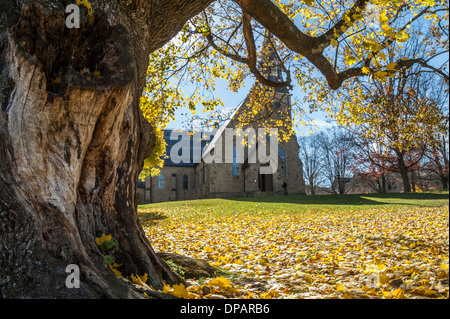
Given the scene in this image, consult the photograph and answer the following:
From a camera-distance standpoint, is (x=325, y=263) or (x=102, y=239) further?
(x=325, y=263)

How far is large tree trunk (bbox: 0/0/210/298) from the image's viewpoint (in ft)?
7.14

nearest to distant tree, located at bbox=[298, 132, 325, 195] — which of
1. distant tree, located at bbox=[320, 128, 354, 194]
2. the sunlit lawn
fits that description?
distant tree, located at bbox=[320, 128, 354, 194]

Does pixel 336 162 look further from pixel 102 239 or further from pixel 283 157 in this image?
pixel 102 239

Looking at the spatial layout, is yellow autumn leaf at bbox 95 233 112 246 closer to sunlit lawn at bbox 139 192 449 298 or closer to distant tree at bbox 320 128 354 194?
sunlit lawn at bbox 139 192 449 298

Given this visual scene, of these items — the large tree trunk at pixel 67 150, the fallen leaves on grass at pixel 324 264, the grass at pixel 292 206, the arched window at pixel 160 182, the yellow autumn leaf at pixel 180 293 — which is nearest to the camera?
the large tree trunk at pixel 67 150

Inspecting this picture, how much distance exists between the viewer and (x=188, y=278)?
11.8 ft

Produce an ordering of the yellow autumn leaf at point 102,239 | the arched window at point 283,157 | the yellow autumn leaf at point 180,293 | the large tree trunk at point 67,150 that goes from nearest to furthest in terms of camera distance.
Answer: the large tree trunk at point 67,150, the yellow autumn leaf at point 180,293, the yellow autumn leaf at point 102,239, the arched window at point 283,157

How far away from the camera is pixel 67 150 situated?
257cm

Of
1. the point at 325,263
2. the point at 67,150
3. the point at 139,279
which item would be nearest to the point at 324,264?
the point at 325,263

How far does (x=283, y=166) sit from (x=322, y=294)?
30.6 meters

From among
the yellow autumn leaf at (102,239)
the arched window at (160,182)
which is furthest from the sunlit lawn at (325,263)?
the arched window at (160,182)

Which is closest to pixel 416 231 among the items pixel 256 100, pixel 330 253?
pixel 330 253

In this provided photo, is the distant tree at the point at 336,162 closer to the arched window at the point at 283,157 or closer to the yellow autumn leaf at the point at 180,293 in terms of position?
the arched window at the point at 283,157

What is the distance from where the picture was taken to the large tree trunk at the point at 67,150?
2.18 metres
